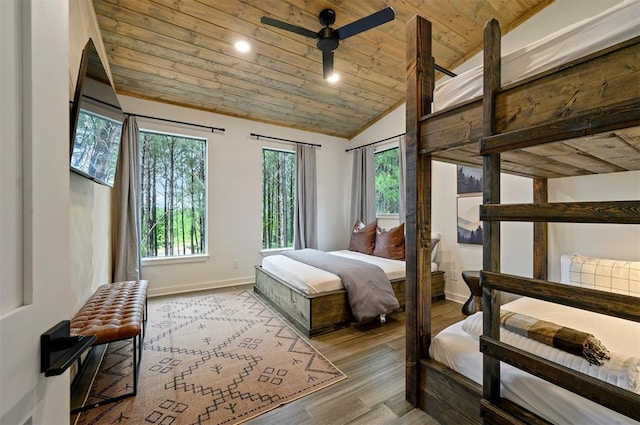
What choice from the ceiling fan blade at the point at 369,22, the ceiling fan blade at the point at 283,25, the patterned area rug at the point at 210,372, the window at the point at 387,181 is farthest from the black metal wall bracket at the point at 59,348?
the window at the point at 387,181

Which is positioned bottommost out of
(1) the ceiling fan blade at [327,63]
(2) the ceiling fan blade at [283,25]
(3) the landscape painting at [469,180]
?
(3) the landscape painting at [469,180]

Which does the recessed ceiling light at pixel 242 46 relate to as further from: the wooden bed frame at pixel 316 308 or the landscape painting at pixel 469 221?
the landscape painting at pixel 469 221

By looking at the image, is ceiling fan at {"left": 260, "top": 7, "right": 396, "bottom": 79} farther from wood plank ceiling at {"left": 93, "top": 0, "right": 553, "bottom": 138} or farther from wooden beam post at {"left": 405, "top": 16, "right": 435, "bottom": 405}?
wooden beam post at {"left": 405, "top": 16, "right": 435, "bottom": 405}

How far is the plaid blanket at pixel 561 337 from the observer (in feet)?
3.71

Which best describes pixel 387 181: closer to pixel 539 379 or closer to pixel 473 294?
pixel 473 294

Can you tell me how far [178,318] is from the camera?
311cm

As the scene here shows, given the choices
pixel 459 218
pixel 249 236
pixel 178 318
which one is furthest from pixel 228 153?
pixel 459 218

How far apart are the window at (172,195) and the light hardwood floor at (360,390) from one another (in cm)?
276

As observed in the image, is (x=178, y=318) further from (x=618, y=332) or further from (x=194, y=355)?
(x=618, y=332)

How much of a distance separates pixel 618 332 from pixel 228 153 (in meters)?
4.59

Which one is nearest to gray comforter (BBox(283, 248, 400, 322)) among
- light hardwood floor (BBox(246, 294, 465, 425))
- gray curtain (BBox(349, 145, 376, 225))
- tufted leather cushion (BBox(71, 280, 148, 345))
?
light hardwood floor (BBox(246, 294, 465, 425))

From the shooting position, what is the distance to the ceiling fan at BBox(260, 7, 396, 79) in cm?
231

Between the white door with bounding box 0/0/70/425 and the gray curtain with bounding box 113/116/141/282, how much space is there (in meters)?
3.47

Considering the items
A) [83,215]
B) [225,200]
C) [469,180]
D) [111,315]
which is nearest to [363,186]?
[469,180]
